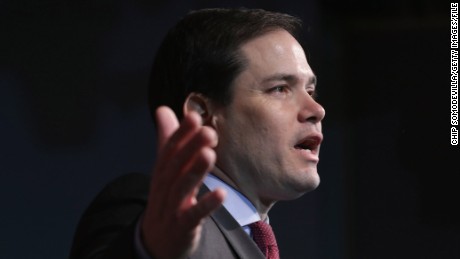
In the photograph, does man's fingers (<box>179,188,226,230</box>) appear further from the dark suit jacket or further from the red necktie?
the red necktie

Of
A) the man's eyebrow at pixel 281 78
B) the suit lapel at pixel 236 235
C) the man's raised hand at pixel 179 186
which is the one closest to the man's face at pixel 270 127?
the man's eyebrow at pixel 281 78

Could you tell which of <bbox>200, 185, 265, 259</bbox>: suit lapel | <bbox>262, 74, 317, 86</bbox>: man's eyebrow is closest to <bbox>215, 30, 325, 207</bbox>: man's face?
<bbox>262, 74, 317, 86</bbox>: man's eyebrow

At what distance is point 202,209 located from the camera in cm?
84

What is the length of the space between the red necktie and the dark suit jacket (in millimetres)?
81

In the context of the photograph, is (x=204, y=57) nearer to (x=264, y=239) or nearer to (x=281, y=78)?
(x=281, y=78)

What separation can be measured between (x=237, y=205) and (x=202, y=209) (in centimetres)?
47

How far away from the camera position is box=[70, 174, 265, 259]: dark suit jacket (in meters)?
1.06

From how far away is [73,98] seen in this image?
6.47 feet

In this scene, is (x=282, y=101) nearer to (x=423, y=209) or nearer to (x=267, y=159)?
(x=267, y=159)

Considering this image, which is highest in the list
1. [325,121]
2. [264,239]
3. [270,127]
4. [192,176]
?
[192,176]

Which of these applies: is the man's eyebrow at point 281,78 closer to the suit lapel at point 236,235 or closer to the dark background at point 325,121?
the suit lapel at point 236,235

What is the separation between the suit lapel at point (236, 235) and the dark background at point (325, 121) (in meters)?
0.66

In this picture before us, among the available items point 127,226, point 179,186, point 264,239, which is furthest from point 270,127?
point 179,186

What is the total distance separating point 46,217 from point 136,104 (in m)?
0.32
